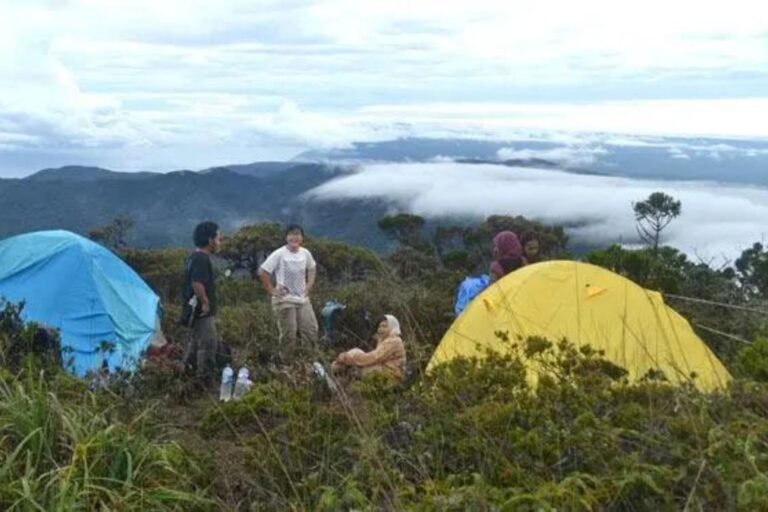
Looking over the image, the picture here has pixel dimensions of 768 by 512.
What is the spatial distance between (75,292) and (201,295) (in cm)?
211

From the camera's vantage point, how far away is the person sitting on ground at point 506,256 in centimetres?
856

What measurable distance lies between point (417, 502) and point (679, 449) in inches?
33.5

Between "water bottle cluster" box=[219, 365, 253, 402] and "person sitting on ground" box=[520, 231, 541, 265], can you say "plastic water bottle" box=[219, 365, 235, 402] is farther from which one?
"person sitting on ground" box=[520, 231, 541, 265]

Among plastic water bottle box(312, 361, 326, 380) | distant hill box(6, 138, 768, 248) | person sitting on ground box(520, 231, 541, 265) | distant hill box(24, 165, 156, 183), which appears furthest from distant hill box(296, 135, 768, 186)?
plastic water bottle box(312, 361, 326, 380)

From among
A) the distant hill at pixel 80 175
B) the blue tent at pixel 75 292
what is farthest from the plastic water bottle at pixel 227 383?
the distant hill at pixel 80 175

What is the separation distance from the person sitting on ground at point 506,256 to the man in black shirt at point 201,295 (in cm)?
252

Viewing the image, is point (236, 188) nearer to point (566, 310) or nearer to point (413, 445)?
point (566, 310)

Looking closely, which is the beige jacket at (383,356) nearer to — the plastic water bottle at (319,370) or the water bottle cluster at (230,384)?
the water bottle cluster at (230,384)

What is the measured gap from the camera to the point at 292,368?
4.81 m

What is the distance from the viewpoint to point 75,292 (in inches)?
374

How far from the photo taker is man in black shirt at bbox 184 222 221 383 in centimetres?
808

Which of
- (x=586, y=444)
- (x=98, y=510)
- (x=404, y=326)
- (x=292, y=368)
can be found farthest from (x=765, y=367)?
(x=404, y=326)

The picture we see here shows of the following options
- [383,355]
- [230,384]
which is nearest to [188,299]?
[230,384]

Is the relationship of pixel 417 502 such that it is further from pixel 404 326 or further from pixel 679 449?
pixel 404 326
